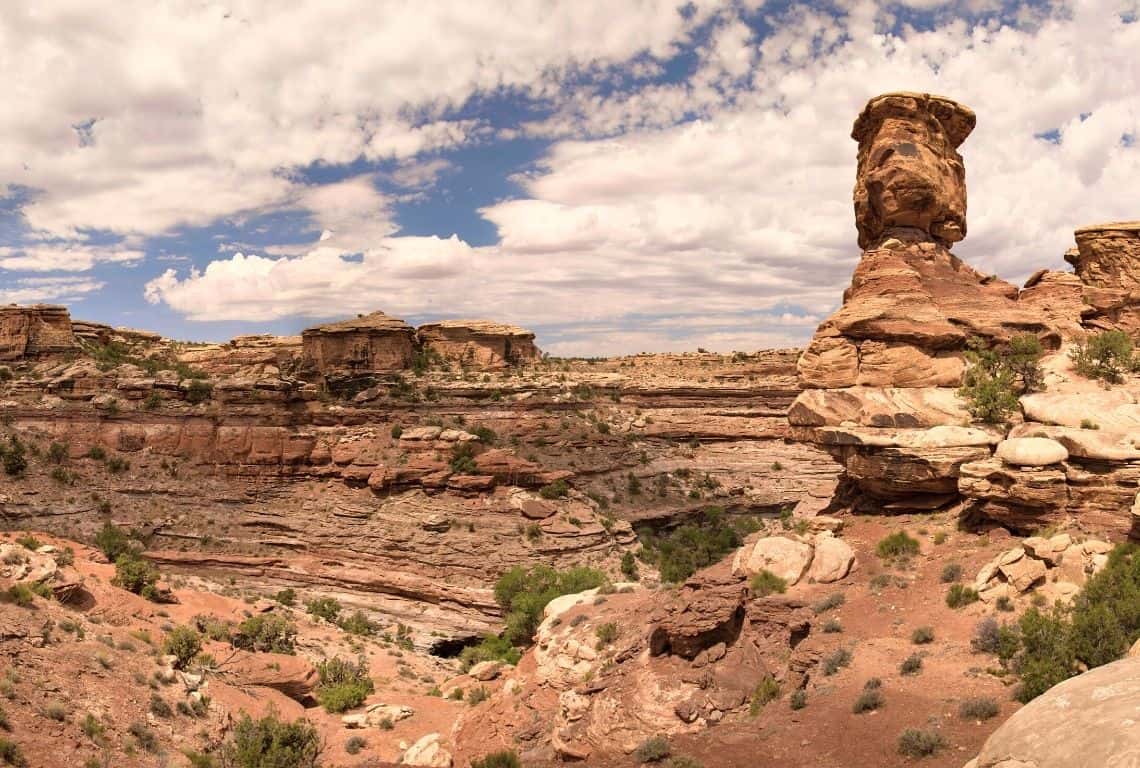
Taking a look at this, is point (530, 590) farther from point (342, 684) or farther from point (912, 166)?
point (912, 166)

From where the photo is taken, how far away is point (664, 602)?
20156mm

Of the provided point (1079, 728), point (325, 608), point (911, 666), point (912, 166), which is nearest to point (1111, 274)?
point (912, 166)

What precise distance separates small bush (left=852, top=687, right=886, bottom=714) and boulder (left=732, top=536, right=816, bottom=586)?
5482 millimetres

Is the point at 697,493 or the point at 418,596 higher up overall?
the point at 697,493

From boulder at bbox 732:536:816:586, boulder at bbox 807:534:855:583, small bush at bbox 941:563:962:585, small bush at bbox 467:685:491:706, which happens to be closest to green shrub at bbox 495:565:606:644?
small bush at bbox 467:685:491:706

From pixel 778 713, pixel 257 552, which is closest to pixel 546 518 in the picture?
pixel 257 552

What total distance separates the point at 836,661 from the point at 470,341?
46.4m

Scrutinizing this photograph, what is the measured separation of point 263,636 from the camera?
28.0m

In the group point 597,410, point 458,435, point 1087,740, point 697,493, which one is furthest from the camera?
point 597,410

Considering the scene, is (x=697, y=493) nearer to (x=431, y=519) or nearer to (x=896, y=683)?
(x=431, y=519)

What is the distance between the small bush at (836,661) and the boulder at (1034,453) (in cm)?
598

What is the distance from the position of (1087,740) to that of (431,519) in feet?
121

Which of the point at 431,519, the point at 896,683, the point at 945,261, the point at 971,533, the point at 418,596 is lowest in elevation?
the point at 418,596

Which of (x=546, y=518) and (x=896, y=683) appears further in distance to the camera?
(x=546, y=518)
